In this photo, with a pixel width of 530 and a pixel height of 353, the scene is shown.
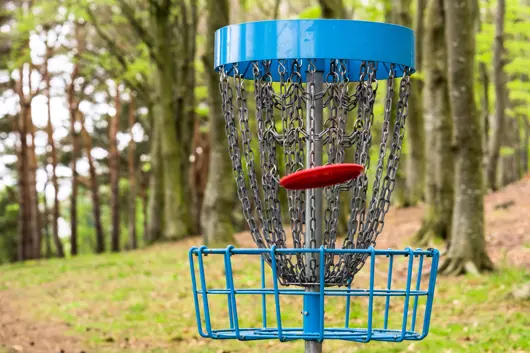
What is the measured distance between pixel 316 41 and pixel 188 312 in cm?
713

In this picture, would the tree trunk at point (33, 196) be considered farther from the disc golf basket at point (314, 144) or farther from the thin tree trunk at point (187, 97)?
the disc golf basket at point (314, 144)

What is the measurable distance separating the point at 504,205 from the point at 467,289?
7151 mm

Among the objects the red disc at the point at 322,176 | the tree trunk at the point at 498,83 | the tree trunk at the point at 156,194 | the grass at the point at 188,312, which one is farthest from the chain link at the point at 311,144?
the tree trunk at the point at 156,194

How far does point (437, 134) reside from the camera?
12719 millimetres

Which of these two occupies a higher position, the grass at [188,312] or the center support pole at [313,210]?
the center support pole at [313,210]

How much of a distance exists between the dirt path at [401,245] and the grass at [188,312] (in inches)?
9.8

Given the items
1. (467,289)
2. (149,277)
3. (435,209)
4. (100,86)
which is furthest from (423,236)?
(100,86)

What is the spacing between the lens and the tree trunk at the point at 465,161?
1030cm

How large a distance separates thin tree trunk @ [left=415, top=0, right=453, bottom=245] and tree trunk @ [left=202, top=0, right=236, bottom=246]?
4.24 meters

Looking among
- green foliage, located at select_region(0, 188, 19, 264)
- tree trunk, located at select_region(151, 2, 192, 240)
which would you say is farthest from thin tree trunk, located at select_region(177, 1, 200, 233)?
green foliage, located at select_region(0, 188, 19, 264)

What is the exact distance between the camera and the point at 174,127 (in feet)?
71.3

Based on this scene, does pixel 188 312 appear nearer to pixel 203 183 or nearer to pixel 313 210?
pixel 313 210

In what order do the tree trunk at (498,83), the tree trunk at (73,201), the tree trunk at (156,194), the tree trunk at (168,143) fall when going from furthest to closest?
the tree trunk at (73,201)
the tree trunk at (156,194)
the tree trunk at (168,143)
the tree trunk at (498,83)

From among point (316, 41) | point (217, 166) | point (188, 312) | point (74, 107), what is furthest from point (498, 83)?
point (74, 107)
